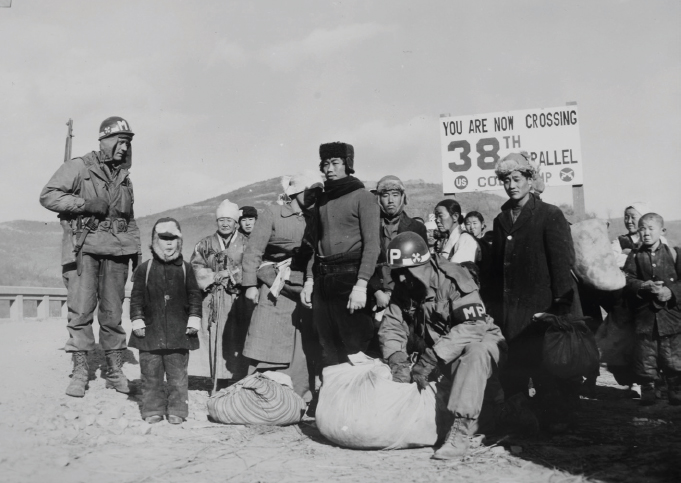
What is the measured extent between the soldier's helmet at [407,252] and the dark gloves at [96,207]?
2947 mm

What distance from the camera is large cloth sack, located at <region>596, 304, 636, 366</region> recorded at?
6398 millimetres

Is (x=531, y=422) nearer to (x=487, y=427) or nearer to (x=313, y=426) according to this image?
(x=487, y=427)

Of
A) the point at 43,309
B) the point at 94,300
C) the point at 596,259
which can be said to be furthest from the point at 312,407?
the point at 43,309

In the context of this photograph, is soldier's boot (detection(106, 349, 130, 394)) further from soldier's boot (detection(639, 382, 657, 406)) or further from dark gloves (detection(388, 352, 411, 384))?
soldier's boot (detection(639, 382, 657, 406))

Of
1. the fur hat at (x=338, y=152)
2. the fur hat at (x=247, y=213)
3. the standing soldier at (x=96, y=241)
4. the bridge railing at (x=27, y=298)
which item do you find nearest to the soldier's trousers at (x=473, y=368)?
the fur hat at (x=338, y=152)

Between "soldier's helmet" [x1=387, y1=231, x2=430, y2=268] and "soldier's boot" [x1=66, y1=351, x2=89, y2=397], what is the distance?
316 cm

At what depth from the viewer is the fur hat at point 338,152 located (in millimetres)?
5492

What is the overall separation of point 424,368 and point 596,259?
164 centimetres

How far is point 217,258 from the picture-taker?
7.14m

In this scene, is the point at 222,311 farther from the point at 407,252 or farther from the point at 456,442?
the point at 456,442

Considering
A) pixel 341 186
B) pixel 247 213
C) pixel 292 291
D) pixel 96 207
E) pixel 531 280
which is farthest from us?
pixel 247 213

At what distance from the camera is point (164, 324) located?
564 cm

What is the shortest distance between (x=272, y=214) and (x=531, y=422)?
2.76 metres

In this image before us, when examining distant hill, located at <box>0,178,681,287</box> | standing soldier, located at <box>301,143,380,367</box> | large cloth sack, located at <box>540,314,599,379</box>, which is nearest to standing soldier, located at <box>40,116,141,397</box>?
standing soldier, located at <box>301,143,380,367</box>
